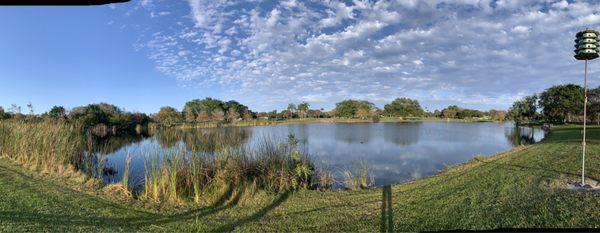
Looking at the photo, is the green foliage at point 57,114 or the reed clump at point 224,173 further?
the green foliage at point 57,114

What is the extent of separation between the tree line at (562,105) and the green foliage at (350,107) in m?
38.0

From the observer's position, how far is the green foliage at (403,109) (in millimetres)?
86500

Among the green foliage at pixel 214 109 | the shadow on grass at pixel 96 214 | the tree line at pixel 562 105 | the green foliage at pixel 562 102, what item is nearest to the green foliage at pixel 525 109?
the tree line at pixel 562 105

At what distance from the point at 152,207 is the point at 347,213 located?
11.0 ft

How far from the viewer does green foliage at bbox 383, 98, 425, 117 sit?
3406 inches

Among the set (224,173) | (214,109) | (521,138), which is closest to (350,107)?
(214,109)

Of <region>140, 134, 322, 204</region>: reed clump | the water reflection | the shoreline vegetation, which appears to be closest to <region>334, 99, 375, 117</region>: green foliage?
the water reflection

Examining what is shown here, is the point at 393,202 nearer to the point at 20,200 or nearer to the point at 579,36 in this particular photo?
the point at 579,36

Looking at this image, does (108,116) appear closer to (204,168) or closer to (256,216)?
(204,168)

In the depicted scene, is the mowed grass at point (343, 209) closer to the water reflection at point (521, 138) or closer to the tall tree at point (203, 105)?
the water reflection at point (521, 138)

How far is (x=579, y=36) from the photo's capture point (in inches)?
217

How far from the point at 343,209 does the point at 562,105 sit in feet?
158

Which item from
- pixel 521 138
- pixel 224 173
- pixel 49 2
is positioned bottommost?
pixel 521 138

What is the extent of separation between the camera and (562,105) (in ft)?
134
